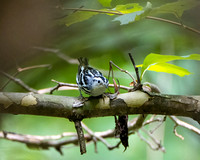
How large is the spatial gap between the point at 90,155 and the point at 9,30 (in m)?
0.83

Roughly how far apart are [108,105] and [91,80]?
0.21ft

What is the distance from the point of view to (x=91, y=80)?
448mm

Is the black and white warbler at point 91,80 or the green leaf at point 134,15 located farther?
the black and white warbler at point 91,80

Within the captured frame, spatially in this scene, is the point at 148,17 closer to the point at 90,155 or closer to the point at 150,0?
the point at 150,0

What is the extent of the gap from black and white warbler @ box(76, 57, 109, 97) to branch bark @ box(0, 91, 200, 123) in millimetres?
26

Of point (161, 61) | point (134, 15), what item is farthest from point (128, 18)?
point (161, 61)

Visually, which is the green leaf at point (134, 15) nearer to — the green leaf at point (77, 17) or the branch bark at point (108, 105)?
the green leaf at point (77, 17)

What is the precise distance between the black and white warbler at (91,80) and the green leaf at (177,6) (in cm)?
16

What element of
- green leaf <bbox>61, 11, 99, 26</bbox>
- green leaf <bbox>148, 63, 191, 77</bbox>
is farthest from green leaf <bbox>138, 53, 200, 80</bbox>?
green leaf <bbox>61, 11, 99, 26</bbox>

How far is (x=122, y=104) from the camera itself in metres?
0.47

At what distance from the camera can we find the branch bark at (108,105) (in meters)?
0.44

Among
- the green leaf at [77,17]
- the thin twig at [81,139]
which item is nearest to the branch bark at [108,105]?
the thin twig at [81,139]

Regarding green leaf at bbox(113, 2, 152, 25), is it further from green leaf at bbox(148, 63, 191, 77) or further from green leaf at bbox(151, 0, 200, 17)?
green leaf at bbox(148, 63, 191, 77)

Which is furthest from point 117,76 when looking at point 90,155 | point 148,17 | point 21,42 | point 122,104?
point 90,155
